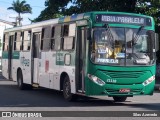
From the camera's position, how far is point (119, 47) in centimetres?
1427

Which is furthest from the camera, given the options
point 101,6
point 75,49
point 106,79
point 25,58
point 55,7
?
point 55,7

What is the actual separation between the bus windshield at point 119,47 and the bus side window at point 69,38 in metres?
1.39

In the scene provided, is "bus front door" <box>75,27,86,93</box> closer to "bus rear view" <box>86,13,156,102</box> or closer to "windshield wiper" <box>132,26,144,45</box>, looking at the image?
"bus rear view" <box>86,13,156,102</box>

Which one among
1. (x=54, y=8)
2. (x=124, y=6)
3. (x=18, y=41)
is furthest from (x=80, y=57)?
(x=54, y=8)

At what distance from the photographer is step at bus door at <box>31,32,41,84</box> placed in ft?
62.8

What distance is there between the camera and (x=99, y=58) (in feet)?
46.5

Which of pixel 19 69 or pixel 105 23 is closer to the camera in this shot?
pixel 105 23

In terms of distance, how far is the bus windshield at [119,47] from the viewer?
14.1 meters

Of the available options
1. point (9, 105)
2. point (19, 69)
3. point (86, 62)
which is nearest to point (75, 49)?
point (86, 62)

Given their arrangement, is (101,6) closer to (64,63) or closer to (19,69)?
(19,69)

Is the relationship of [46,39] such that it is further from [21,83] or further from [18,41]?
[18,41]

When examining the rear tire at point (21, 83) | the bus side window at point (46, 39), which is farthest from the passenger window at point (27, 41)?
the bus side window at point (46, 39)

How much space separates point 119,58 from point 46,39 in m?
4.70

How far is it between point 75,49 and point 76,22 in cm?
97
